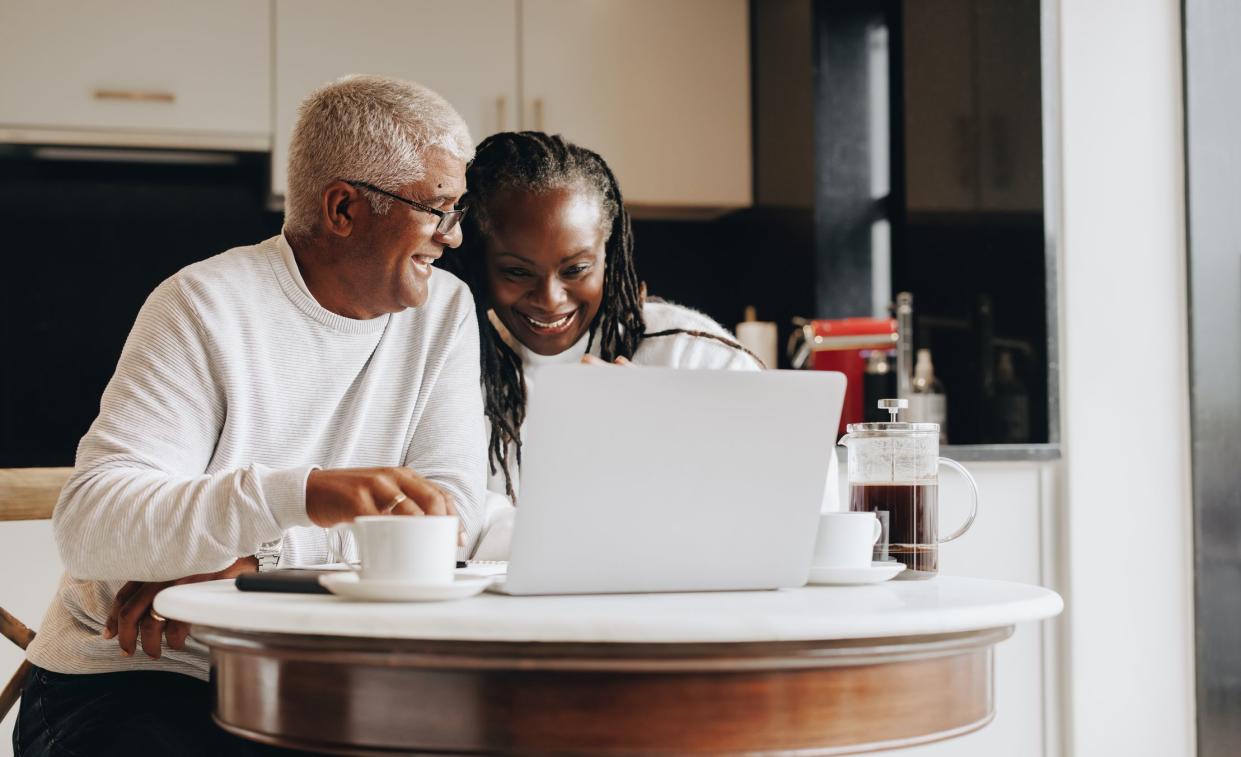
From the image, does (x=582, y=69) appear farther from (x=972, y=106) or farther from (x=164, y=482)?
(x=164, y=482)

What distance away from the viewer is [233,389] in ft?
4.79

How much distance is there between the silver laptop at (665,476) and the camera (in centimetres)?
101

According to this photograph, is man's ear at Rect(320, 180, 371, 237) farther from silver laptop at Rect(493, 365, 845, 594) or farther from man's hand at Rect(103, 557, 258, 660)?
silver laptop at Rect(493, 365, 845, 594)

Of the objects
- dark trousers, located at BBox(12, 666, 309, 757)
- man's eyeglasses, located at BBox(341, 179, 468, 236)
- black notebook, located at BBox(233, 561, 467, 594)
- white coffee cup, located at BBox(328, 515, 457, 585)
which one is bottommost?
dark trousers, located at BBox(12, 666, 309, 757)

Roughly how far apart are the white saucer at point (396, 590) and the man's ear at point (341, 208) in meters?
0.65

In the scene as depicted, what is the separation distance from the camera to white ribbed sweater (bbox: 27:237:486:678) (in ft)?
4.18

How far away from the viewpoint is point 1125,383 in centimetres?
242

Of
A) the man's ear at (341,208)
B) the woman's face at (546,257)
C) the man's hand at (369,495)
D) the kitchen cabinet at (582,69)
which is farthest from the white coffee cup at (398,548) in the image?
the kitchen cabinet at (582,69)

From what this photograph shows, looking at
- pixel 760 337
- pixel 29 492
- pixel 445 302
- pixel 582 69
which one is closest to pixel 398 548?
pixel 445 302

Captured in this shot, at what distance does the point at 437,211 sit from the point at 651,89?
7.39 ft

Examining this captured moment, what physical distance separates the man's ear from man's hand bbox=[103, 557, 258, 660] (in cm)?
43

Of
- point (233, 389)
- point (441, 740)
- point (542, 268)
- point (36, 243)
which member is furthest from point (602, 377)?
point (36, 243)

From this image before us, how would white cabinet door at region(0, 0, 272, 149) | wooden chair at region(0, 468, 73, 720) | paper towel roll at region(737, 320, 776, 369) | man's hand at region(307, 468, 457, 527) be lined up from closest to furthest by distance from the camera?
1. man's hand at region(307, 468, 457, 527)
2. wooden chair at region(0, 468, 73, 720)
3. white cabinet door at region(0, 0, 272, 149)
4. paper towel roll at region(737, 320, 776, 369)

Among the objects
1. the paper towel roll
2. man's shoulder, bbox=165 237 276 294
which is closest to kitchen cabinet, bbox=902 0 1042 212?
the paper towel roll
